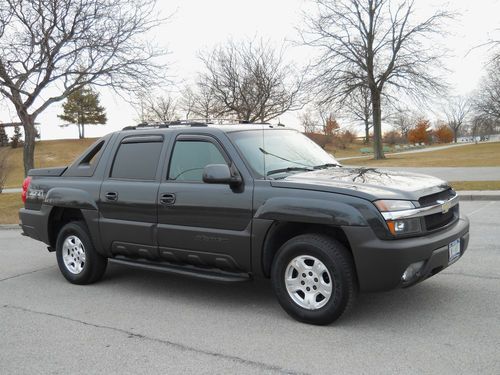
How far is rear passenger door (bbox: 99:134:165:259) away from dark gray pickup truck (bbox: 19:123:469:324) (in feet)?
0.05

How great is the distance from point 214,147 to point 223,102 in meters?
30.0

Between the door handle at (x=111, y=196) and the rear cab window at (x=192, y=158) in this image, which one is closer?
the rear cab window at (x=192, y=158)

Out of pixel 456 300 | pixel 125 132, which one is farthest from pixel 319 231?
pixel 125 132

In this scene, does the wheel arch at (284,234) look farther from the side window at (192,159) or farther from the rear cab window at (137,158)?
the rear cab window at (137,158)

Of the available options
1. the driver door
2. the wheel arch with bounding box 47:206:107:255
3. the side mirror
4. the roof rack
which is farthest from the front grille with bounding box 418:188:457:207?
the wheel arch with bounding box 47:206:107:255

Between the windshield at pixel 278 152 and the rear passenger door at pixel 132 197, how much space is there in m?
1.00

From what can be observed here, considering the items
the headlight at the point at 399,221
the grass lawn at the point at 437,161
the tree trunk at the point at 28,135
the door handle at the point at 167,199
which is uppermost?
the tree trunk at the point at 28,135

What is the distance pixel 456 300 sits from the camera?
15.8ft

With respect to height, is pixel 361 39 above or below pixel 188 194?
above

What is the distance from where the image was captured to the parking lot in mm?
3607

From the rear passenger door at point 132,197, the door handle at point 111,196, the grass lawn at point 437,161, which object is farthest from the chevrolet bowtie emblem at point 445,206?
the grass lawn at point 437,161

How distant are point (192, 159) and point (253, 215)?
3.36 feet

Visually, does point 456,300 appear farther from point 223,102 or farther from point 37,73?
point 223,102

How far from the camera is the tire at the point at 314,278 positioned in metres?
4.17
